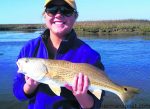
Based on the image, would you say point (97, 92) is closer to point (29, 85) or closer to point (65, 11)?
point (29, 85)

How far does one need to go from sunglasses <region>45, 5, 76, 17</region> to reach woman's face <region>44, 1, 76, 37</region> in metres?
0.03

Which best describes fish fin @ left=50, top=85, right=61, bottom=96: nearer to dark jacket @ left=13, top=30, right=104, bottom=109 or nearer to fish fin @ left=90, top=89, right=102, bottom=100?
dark jacket @ left=13, top=30, right=104, bottom=109

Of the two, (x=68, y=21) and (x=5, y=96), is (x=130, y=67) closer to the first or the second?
(x=5, y=96)

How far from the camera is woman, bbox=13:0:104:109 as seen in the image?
438 cm

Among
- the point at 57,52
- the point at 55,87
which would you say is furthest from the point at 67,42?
the point at 55,87

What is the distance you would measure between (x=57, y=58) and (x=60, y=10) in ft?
2.00

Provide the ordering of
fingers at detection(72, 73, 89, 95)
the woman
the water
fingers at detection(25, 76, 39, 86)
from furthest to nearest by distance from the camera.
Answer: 1. the water
2. the woman
3. fingers at detection(25, 76, 39, 86)
4. fingers at detection(72, 73, 89, 95)

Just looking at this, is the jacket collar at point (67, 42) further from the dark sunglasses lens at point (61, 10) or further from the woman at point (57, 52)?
the dark sunglasses lens at point (61, 10)

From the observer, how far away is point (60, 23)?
173 inches

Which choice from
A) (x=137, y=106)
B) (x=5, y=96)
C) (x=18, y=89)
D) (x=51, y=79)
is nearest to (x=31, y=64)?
(x=51, y=79)

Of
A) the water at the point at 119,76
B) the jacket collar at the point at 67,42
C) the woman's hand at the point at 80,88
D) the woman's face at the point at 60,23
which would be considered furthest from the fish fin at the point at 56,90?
the water at the point at 119,76

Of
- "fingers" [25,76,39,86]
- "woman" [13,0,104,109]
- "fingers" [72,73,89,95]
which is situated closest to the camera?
"fingers" [72,73,89,95]

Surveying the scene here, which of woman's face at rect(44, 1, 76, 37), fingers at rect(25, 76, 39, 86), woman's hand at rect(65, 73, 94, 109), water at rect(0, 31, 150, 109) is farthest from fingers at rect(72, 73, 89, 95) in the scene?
water at rect(0, 31, 150, 109)

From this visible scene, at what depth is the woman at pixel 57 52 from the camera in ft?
14.4
